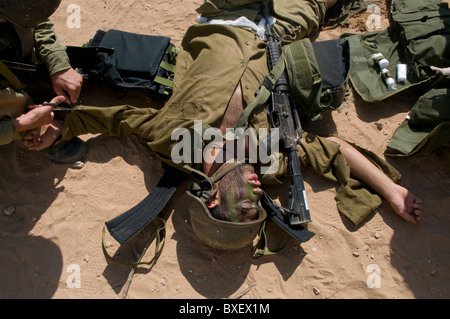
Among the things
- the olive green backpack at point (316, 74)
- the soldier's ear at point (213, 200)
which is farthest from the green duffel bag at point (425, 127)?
the soldier's ear at point (213, 200)

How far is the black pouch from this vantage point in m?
4.03

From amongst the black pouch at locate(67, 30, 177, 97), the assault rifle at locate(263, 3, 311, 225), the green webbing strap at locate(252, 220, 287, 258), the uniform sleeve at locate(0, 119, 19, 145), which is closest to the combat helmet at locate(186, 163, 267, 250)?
the green webbing strap at locate(252, 220, 287, 258)

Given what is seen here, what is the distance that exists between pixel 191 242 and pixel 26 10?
9.02 ft

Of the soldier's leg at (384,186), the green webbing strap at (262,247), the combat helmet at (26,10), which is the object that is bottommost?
the green webbing strap at (262,247)

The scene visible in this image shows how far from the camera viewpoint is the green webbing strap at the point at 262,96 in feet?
11.7

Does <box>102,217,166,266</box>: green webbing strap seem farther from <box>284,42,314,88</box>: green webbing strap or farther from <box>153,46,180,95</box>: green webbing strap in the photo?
<box>284,42,314,88</box>: green webbing strap

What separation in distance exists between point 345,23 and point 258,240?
11.4ft

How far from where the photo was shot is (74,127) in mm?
3922

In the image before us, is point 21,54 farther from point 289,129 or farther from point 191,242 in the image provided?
point 289,129

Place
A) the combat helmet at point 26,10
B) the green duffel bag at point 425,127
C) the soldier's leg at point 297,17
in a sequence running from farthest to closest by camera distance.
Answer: the soldier's leg at point 297,17 < the green duffel bag at point 425,127 < the combat helmet at point 26,10

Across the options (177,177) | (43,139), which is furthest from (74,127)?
(177,177)

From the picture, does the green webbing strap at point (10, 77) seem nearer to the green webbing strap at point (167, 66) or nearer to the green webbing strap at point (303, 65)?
the green webbing strap at point (167, 66)

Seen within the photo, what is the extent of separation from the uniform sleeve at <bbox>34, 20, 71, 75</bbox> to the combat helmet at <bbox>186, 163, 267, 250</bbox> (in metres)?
2.05

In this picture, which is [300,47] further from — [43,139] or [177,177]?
[43,139]
